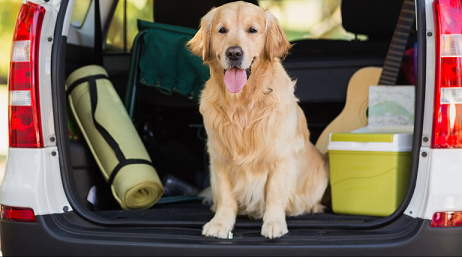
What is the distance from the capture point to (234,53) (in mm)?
1975

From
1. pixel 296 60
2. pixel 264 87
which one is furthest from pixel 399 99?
pixel 264 87

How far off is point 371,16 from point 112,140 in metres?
1.97

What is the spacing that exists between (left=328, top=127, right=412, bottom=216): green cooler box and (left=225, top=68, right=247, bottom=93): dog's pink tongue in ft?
2.03

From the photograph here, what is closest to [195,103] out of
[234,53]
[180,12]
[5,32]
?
[180,12]

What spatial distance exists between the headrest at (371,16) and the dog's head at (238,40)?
3.71 feet

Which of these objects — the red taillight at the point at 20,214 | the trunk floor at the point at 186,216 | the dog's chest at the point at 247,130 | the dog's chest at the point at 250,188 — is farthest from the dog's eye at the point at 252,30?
the red taillight at the point at 20,214

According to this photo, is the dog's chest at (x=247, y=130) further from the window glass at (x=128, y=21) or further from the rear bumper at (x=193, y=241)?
the window glass at (x=128, y=21)

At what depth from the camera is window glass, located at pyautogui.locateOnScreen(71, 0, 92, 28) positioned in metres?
2.54

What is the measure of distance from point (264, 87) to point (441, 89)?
2.61 feet

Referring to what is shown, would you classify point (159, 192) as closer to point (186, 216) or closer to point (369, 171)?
point (186, 216)

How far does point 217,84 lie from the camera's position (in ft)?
7.02

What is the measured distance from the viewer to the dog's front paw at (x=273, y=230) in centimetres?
173

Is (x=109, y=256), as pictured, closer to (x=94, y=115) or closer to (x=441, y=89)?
(x=94, y=115)

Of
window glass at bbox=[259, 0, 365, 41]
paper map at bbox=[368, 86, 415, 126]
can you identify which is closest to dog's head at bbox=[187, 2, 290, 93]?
paper map at bbox=[368, 86, 415, 126]
